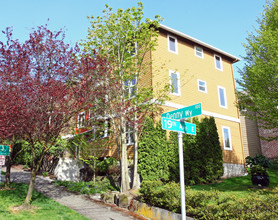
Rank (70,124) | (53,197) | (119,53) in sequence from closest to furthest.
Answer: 1. (70,124)
2. (53,197)
3. (119,53)

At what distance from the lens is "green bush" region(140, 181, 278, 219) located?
21.2 feet

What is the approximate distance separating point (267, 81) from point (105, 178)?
1118 cm

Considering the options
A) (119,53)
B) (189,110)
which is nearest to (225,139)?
(119,53)

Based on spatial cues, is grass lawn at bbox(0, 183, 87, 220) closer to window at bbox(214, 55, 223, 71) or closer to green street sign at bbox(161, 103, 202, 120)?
green street sign at bbox(161, 103, 202, 120)

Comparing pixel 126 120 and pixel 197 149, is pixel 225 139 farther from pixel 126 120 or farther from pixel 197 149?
pixel 126 120

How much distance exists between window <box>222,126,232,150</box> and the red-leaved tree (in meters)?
11.1

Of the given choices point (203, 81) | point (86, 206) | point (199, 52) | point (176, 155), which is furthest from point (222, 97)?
point (86, 206)

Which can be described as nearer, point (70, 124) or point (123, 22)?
point (70, 124)

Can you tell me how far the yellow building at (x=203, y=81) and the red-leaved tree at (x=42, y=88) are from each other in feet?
20.5

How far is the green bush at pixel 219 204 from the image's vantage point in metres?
6.45

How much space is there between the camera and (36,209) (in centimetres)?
991

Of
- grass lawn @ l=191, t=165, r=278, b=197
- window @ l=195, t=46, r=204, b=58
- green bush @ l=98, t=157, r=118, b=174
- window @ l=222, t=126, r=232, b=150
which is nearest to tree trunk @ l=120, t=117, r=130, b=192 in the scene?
green bush @ l=98, t=157, r=118, b=174

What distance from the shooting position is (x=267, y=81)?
1286 centimetres

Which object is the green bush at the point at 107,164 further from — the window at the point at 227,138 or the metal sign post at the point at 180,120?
the metal sign post at the point at 180,120
